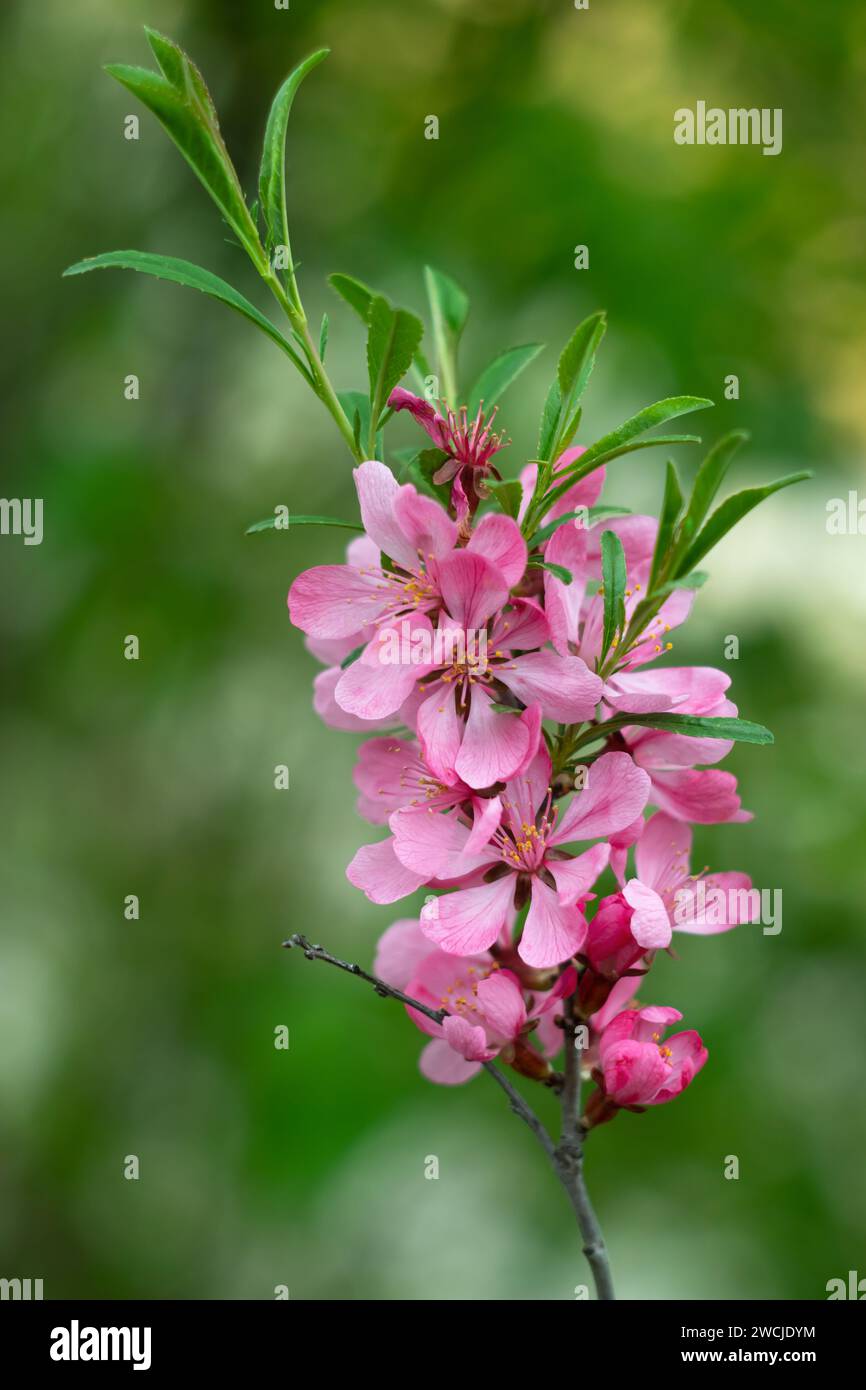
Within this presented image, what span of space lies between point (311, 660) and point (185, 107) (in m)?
2.57

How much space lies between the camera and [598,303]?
286 centimetres

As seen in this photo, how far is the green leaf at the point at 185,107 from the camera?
0.73m

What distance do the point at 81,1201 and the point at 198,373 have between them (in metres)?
2.17

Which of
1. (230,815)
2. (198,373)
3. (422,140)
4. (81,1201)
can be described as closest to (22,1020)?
(81,1201)

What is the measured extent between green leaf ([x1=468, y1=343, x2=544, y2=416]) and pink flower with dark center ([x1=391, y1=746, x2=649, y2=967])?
30cm

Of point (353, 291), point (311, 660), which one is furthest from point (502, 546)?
point (311, 660)

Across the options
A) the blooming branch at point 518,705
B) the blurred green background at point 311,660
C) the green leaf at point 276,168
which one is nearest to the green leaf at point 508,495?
the blooming branch at point 518,705

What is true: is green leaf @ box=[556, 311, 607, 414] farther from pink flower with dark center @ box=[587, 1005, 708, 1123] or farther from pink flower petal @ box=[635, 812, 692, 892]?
pink flower with dark center @ box=[587, 1005, 708, 1123]

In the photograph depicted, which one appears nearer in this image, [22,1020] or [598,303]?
[598,303]

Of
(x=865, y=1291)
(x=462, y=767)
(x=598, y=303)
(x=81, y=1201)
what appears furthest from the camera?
(x=81, y=1201)

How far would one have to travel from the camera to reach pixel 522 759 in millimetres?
740

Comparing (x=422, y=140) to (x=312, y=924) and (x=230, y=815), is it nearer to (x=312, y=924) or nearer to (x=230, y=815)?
(x=230, y=815)

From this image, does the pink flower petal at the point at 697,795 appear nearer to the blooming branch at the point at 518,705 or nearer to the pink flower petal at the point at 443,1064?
the blooming branch at the point at 518,705

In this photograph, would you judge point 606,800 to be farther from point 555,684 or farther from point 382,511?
point 382,511
